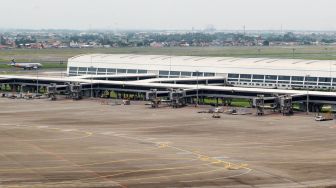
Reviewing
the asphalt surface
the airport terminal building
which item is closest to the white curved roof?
the airport terminal building

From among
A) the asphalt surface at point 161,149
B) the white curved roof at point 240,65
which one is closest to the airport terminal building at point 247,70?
the white curved roof at point 240,65

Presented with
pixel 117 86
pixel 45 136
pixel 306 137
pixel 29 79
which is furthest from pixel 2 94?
pixel 306 137

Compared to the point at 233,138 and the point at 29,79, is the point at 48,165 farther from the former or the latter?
the point at 29,79

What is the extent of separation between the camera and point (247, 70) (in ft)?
582

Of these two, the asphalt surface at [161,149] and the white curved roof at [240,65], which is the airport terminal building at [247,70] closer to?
the white curved roof at [240,65]

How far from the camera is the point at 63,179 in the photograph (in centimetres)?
7000

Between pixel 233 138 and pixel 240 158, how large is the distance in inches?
617

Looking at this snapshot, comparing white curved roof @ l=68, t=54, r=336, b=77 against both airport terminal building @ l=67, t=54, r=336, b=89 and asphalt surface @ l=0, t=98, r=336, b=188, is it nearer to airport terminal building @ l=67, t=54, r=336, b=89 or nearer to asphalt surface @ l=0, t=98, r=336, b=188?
airport terminal building @ l=67, t=54, r=336, b=89

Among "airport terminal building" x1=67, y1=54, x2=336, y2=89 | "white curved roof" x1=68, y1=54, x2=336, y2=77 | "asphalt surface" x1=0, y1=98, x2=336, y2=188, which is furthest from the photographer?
"white curved roof" x1=68, y1=54, x2=336, y2=77

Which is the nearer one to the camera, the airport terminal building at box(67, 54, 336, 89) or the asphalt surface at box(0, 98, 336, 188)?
→ the asphalt surface at box(0, 98, 336, 188)

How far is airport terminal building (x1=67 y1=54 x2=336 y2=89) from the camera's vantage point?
16812 centimetres

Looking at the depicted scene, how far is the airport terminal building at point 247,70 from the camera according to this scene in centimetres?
16812

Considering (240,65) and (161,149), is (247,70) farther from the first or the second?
(161,149)

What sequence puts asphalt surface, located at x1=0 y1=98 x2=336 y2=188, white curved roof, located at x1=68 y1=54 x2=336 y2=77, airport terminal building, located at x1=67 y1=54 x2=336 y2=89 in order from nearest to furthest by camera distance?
1. asphalt surface, located at x1=0 y1=98 x2=336 y2=188
2. airport terminal building, located at x1=67 y1=54 x2=336 y2=89
3. white curved roof, located at x1=68 y1=54 x2=336 y2=77
